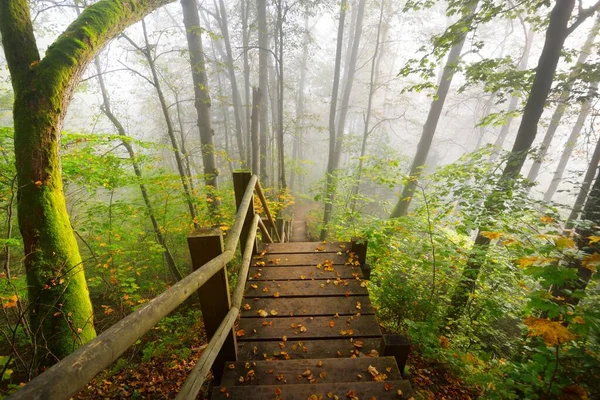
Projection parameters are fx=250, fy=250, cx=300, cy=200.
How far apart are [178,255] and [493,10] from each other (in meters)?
→ 10.2

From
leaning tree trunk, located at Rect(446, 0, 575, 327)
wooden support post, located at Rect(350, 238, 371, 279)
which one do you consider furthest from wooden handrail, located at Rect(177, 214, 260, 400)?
leaning tree trunk, located at Rect(446, 0, 575, 327)

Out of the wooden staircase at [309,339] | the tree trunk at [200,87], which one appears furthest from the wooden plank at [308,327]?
the tree trunk at [200,87]

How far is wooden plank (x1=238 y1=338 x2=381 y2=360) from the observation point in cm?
231

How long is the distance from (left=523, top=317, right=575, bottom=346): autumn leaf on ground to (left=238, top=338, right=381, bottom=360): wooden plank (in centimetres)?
127

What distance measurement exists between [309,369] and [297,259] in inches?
74.6

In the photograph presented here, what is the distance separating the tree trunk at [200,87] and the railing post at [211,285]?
217 inches

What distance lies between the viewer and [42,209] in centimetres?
323

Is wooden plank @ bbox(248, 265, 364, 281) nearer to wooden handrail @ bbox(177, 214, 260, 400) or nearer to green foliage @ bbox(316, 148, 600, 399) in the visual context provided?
green foliage @ bbox(316, 148, 600, 399)

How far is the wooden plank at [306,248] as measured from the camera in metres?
4.11

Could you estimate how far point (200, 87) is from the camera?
695cm

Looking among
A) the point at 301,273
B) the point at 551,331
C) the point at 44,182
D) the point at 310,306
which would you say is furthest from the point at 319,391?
the point at 44,182

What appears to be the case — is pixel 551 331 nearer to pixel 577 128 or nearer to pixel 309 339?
pixel 309 339

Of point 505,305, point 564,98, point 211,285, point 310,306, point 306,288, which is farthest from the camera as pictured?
point 564,98

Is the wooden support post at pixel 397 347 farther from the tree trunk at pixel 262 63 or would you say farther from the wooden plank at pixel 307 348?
the tree trunk at pixel 262 63
